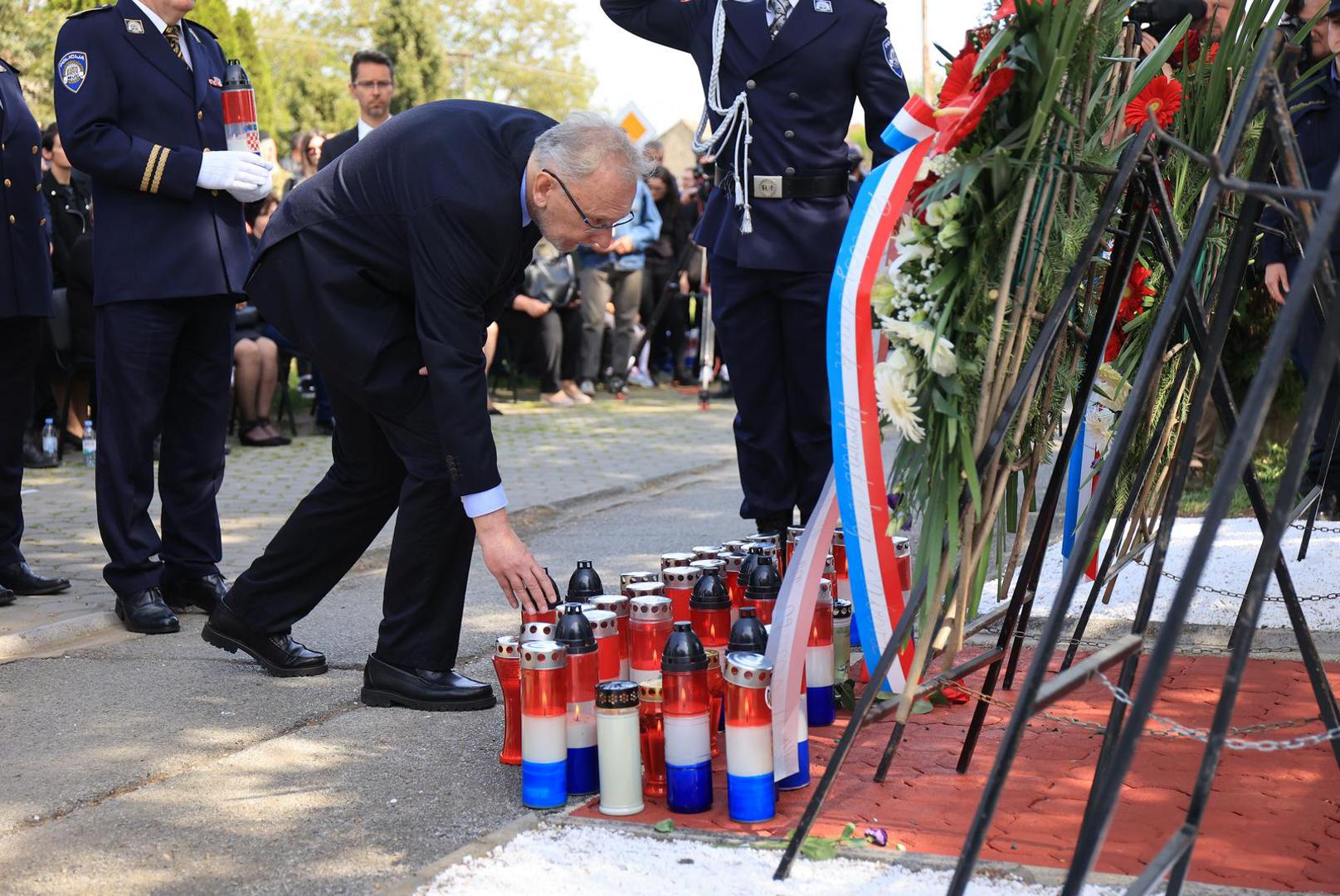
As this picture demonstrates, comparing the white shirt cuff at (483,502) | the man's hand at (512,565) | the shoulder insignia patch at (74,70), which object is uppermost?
the shoulder insignia patch at (74,70)

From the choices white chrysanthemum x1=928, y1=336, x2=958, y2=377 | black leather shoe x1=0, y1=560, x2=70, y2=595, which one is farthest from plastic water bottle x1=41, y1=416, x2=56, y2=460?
white chrysanthemum x1=928, y1=336, x2=958, y2=377

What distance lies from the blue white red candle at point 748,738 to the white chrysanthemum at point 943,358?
744 millimetres

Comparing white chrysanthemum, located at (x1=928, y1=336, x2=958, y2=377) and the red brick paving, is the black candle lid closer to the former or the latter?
the red brick paving

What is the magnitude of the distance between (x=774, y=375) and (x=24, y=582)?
292 cm

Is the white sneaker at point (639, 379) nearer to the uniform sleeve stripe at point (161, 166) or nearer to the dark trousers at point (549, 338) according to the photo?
the dark trousers at point (549, 338)

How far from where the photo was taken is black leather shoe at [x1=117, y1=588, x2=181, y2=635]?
16.9 ft

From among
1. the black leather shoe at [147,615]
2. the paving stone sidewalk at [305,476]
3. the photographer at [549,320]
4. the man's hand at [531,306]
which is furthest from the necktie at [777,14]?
the man's hand at [531,306]

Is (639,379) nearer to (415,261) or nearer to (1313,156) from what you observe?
(1313,156)

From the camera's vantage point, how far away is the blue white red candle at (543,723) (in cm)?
327

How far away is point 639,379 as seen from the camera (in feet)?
52.7

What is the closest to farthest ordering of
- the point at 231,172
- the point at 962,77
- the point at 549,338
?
the point at 962,77, the point at 231,172, the point at 549,338

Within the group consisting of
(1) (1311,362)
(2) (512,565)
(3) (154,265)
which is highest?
(3) (154,265)

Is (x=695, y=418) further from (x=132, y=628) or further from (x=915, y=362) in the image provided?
(x=915, y=362)

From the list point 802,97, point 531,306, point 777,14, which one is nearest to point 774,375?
point 802,97
